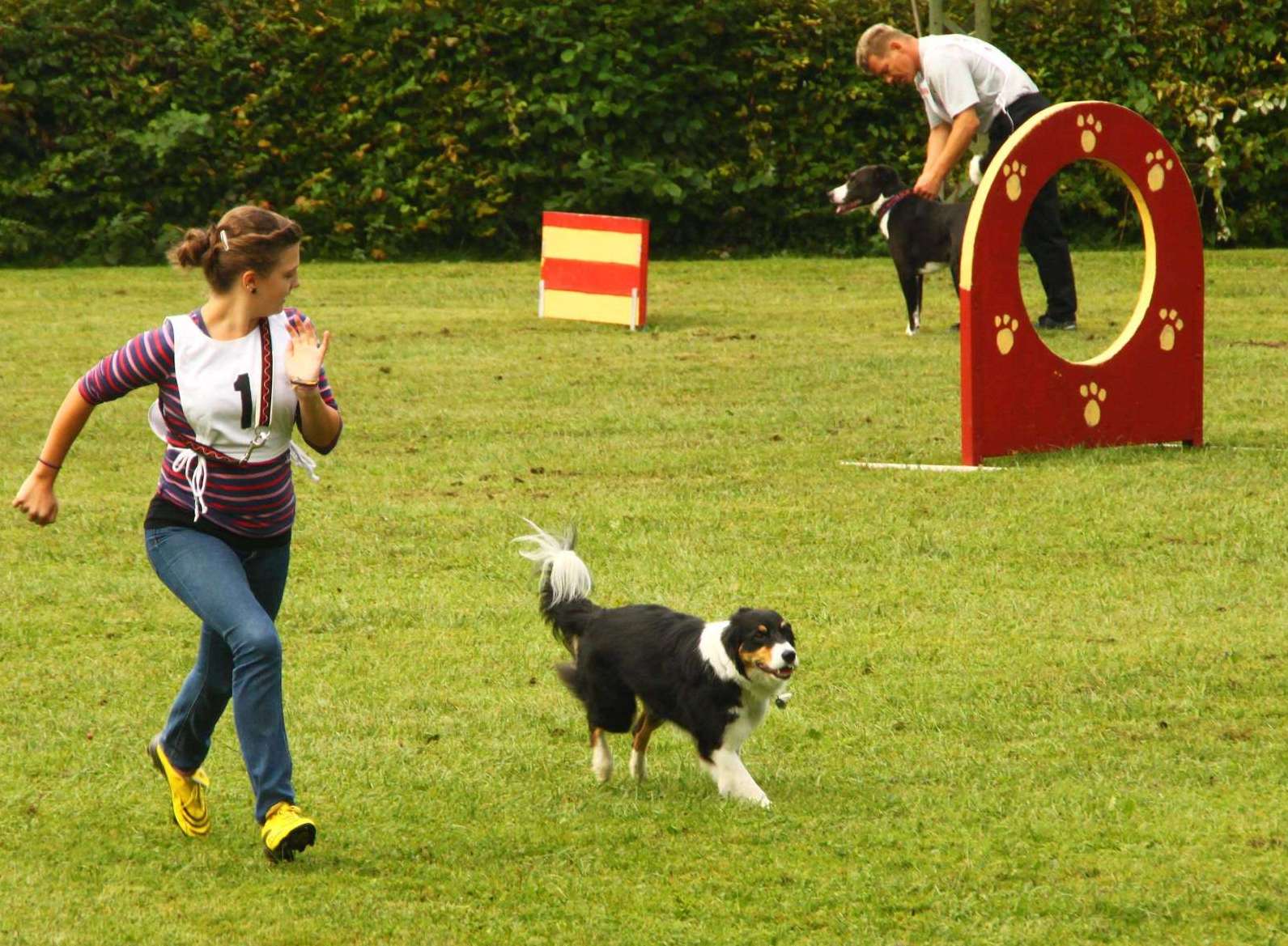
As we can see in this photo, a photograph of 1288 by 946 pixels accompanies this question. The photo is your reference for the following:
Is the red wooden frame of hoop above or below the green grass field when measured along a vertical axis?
above

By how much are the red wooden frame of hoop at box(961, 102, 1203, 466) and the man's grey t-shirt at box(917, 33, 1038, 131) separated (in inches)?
100

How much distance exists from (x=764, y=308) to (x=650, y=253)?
4.49 meters

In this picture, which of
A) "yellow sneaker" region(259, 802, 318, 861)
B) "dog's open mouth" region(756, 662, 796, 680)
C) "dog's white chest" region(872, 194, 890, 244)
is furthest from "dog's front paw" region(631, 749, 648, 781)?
"dog's white chest" region(872, 194, 890, 244)

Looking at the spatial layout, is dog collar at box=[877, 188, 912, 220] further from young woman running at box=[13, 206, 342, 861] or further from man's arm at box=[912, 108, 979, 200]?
young woman running at box=[13, 206, 342, 861]

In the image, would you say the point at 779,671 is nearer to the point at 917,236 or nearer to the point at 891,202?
the point at 917,236

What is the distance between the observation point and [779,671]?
15.0ft

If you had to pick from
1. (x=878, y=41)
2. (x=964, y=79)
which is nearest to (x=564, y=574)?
(x=964, y=79)

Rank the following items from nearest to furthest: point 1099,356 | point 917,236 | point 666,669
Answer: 1. point 666,669
2. point 1099,356
3. point 917,236

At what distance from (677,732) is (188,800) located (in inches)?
62.9

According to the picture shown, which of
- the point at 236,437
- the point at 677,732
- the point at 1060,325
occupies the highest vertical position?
the point at 236,437

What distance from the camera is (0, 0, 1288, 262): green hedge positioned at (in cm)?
1838

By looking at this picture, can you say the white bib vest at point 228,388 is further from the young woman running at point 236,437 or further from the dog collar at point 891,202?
the dog collar at point 891,202

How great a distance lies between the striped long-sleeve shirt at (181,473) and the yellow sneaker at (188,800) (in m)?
0.67

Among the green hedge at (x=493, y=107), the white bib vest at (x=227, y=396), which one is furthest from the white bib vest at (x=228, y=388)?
the green hedge at (x=493, y=107)
